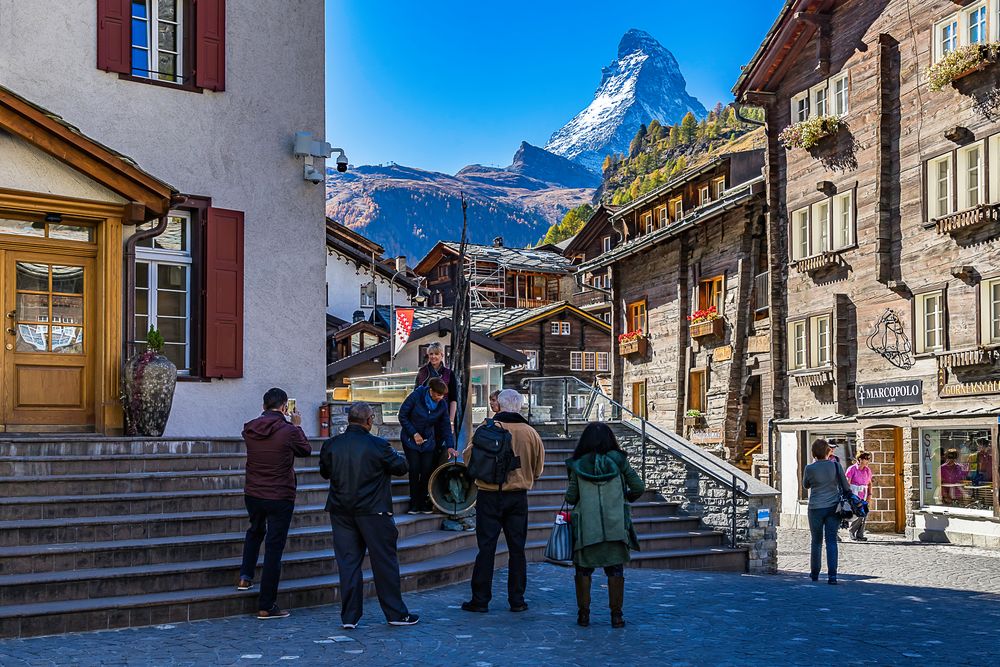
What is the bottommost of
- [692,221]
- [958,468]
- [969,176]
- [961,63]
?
[958,468]

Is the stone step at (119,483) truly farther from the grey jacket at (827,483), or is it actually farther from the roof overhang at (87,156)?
the grey jacket at (827,483)

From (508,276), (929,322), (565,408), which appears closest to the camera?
(565,408)

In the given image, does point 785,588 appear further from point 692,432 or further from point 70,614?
point 692,432

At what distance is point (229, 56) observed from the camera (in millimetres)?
15898

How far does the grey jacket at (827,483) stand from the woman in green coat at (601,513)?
195 inches

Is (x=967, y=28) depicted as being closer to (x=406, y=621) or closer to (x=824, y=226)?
(x=824, y=226)

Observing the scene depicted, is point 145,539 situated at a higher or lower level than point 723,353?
lower

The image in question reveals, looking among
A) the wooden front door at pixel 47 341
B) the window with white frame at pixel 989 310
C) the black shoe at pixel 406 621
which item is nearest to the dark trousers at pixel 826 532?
the black shoe at pixel 406 621

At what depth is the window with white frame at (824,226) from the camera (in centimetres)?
2694

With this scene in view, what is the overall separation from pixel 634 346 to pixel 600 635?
97.0 feet

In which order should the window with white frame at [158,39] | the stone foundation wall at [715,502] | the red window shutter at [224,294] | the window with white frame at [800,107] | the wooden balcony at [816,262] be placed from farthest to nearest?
1. the window with white frame at [800,107]
2. the wooden balcony at [816,262]
3. the stone foundation wall at [715,502]
4. the window with white frame at [158,39]
5. the red window shutter at [224,294]

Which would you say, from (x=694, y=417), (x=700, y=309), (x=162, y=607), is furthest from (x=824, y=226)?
(x=162, y=607)

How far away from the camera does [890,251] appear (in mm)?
25375

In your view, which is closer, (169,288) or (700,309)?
(169,288)
